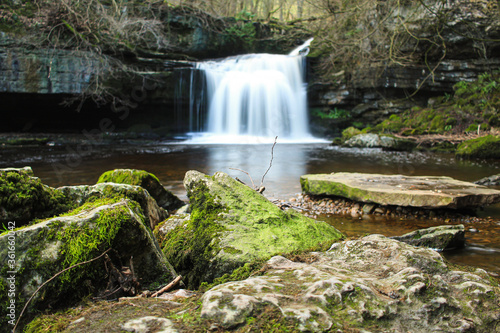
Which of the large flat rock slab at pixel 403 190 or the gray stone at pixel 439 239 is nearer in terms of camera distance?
the gray stone at pixel 439 239

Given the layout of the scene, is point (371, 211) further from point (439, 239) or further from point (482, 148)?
point (482, 148)

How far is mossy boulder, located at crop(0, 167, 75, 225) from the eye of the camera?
252 centimetres

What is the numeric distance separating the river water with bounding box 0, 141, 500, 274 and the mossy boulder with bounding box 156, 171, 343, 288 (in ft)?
5.70

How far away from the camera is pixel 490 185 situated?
21.7ft

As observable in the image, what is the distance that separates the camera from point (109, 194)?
11.2ft

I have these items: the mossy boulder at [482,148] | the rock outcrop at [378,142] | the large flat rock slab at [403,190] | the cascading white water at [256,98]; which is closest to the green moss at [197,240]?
the large flat rock slab at [403,190]

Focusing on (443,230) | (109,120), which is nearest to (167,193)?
(443,230)

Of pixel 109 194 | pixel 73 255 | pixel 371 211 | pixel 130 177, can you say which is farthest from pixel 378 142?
pixel 73 255

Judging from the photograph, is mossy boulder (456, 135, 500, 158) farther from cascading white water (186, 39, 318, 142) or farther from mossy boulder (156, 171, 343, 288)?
mossy boulder (156, 171, 343, 288)

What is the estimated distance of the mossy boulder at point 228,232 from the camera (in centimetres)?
231

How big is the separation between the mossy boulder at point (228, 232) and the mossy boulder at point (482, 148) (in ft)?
34.3

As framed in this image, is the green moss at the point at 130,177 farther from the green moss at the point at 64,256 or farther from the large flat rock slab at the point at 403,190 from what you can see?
the green moss at the point at 64,256

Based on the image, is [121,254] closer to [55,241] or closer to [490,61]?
[55,241]

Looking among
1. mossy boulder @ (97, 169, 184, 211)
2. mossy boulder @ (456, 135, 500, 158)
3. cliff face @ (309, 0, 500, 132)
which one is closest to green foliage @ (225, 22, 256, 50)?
cliff face @ (309, 0, 500, 132)
